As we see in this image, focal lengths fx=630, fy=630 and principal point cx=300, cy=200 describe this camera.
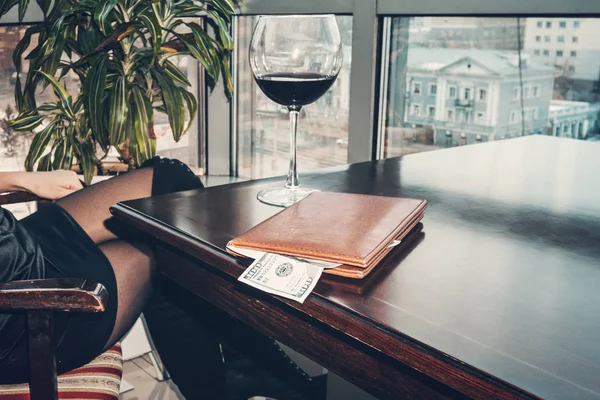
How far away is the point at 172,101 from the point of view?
9.09ft

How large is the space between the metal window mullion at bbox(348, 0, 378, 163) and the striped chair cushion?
1.95 m

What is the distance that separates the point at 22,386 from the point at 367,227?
27.9 inches

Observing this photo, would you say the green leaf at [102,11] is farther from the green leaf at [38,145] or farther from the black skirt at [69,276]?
the black skirt at [69,276]

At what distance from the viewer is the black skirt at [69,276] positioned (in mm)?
1179

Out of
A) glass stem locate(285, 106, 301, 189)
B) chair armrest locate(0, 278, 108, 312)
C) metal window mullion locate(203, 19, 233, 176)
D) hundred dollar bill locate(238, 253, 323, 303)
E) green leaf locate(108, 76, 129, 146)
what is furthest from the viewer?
metal window mullion locate(203, 19, 233, 176)

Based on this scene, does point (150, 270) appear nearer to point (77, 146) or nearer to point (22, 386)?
point (22, 386)

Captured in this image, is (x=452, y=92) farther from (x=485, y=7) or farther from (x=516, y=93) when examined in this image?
(x=485, y=7)

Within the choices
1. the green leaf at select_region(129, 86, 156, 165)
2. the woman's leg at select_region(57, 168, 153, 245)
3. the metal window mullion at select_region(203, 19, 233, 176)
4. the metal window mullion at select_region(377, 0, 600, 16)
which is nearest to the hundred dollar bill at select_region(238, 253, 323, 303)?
the woman's leg at select_region(57, 168, 153, 245)

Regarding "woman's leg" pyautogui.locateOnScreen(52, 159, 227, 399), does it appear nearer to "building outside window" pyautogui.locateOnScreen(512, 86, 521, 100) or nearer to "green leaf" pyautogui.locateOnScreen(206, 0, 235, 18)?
"green leaf" pyautogui.locateOnScreen(206, 0, 235, 18)

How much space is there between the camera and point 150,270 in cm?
143

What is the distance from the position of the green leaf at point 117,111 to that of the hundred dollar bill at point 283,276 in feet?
6.66

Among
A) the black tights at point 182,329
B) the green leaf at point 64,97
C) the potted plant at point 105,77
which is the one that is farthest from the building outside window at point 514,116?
the green leaf at point 64,97

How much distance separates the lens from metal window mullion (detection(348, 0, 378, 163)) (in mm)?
2811

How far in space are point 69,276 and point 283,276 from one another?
0.83m
